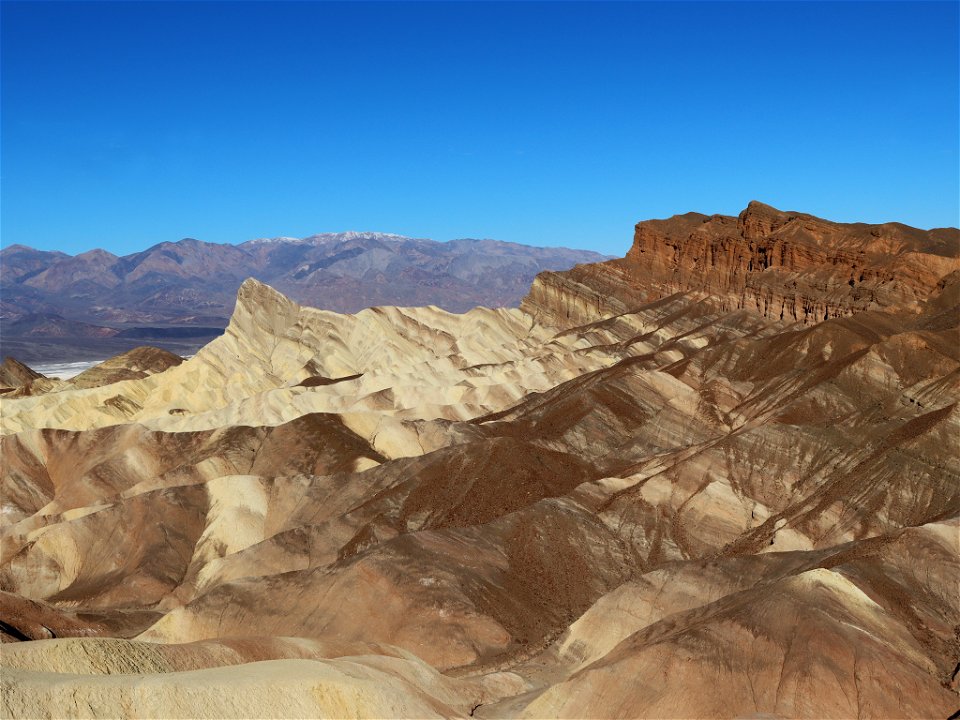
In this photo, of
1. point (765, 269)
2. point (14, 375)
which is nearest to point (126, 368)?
point (14, 375)

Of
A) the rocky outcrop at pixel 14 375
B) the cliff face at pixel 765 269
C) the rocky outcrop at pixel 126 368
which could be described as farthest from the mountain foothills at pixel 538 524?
the rocky outcrop at pixel 14 375

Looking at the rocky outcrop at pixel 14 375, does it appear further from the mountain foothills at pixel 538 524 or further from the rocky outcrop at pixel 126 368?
the mountain foothills at pixel 538 524

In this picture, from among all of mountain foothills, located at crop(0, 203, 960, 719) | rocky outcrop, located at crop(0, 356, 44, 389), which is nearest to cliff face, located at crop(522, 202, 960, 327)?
mountain foothills, located at crop(0, 203, 960, 719)

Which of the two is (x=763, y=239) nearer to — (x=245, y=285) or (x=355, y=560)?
(x=245, y=285)

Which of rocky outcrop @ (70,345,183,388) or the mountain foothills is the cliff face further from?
rocky outcrop @ (70,345,183,388)

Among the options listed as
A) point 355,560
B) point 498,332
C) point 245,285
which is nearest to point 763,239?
point 498,332

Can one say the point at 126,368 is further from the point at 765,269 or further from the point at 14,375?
the point at 765,269
